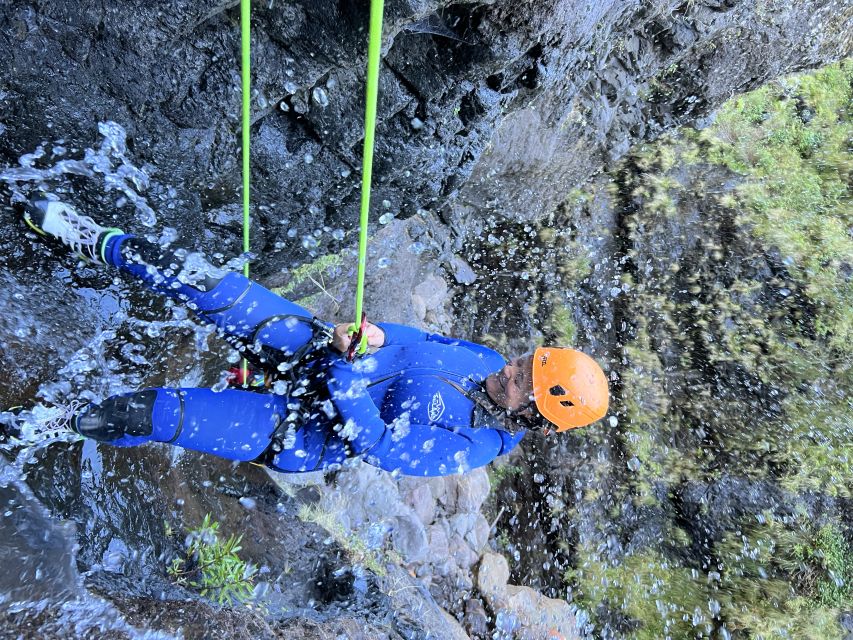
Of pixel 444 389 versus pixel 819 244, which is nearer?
pixel 444 389

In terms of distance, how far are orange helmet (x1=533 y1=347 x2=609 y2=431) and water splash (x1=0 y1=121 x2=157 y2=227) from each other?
2.33 meters

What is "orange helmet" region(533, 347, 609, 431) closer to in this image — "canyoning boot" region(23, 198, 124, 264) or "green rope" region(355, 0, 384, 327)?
"green rope" region(355, 0, 384, 327)

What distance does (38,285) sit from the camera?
2885mm

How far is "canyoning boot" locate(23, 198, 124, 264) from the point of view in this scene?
2.58 m

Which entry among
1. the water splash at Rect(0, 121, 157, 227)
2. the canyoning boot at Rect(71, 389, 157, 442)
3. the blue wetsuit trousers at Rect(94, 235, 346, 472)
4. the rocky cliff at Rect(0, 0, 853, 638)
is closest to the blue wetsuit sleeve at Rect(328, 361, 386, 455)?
the blue wetsuit trousers at Rect(94, 235, 346, 472)

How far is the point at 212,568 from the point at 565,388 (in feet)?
7.75

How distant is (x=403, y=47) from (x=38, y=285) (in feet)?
7.77

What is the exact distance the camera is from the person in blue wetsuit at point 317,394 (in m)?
2.62

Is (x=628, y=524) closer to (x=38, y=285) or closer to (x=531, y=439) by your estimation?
(x=531, y=439)

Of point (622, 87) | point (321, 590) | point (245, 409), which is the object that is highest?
point (622, 87)

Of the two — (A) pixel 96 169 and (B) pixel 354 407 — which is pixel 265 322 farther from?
(A) pixel 96 169

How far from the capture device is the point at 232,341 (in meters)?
2.92

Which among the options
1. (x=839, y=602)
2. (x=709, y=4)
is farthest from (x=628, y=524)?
(x=709, y=4)

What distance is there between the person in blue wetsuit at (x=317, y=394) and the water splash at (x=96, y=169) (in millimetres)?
120
